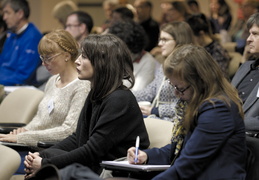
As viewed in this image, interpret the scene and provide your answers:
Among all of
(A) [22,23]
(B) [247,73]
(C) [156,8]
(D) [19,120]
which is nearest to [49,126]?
(D) [19,120]

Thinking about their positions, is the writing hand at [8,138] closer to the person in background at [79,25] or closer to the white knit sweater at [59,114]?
the white knit sweater at [59,114]

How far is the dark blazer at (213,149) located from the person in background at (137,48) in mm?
2765

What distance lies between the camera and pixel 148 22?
342 inches

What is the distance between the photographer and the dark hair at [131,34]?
5.39 m

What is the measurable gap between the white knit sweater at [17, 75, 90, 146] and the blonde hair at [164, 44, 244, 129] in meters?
1.19

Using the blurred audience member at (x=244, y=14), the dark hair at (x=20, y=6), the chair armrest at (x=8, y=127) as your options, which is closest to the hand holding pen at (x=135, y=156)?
the chair armrest at (x=8, y=127)

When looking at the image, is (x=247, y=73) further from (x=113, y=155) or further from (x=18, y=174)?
(x=18, y=174)

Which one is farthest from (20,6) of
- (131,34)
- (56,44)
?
(56,44)

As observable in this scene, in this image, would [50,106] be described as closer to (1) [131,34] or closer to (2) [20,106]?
(2) [20,106]

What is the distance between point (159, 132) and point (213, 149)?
87 centimetres

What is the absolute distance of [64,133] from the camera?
149 inches

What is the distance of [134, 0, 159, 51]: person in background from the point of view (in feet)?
27.5

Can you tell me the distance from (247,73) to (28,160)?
169cm

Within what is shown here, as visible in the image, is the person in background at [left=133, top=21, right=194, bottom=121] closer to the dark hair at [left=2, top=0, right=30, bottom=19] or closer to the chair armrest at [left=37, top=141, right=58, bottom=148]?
the chair armrest at [left=37, top=141, right=58, bottom=148]
